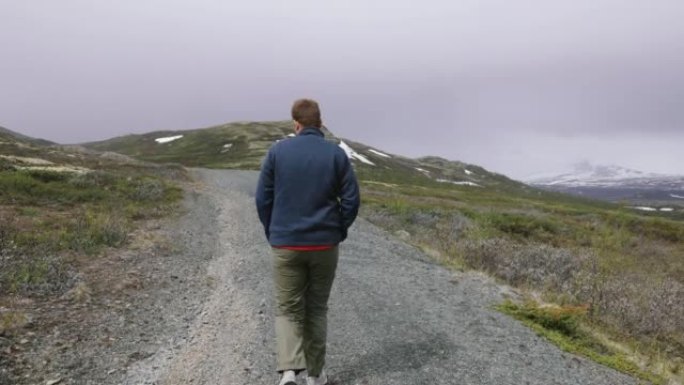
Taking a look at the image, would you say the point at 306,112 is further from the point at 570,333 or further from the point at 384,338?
the point at 570,333

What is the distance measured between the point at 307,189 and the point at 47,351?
4652mm

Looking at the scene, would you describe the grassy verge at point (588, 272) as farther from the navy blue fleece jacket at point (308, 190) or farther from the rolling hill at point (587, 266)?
the navy blue fleece jacket at point (308, 190)

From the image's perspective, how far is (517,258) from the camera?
55.7 ft

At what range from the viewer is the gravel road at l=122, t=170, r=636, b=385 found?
6.88m

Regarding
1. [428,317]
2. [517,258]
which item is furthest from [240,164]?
[428,317]

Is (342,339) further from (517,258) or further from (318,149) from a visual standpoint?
(517,258)

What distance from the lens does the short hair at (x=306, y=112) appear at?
605 centimetres

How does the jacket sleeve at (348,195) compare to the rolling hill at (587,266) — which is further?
the rolling hill at (587,266)

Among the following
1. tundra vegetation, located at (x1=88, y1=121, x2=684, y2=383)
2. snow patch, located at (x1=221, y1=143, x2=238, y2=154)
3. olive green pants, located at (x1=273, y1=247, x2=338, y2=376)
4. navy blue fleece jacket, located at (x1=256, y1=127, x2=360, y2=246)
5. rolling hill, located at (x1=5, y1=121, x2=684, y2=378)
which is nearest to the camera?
navy blue fleece jacket, located at (x1=256, y1=127, x2=360, y2=246)

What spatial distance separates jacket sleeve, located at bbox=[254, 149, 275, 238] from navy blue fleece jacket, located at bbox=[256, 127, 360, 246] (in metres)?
0.01

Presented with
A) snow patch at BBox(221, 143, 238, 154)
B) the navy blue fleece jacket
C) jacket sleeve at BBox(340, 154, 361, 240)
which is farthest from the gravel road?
snow patch at BBox(221, 143, 238, 154)

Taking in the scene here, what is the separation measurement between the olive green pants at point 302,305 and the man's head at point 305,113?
4.89 feet

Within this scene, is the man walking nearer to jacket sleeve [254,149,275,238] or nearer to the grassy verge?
jacket sleeve [254,149,275,238]

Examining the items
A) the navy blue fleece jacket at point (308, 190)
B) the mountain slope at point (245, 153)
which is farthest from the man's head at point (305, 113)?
the mountain slope at point (245, 153)
